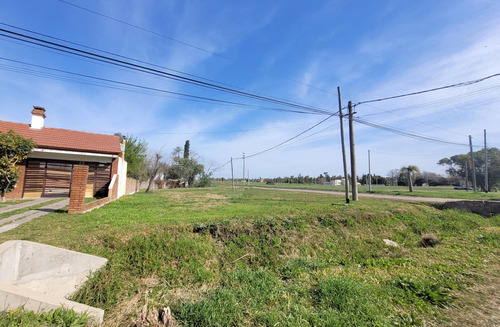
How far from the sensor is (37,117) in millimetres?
12758

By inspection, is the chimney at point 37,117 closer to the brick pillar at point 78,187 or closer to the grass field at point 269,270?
the brick pillar at point 78,187

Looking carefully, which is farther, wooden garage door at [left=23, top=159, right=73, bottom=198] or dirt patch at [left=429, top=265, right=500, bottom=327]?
wooden garage door at [left=23, top=159, right=73, bottom=198]

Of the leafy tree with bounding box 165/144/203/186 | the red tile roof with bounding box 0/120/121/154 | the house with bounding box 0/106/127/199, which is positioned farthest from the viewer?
the leafy tree with bounding box 165/144/203/186

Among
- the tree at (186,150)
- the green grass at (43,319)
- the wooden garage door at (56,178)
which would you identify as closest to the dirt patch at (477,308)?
the green grass at (43,319)

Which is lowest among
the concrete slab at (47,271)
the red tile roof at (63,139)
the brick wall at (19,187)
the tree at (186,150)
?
the concrete slab at (47,271)

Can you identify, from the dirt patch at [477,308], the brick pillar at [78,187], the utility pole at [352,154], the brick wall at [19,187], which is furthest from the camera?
the utility pole at [352,154]

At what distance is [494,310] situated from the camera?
293 centimetres

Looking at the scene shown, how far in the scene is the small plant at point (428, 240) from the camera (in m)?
6.94

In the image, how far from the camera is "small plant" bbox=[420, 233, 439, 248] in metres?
6.94

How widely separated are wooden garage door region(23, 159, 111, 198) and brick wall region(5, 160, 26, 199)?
0.16 metres

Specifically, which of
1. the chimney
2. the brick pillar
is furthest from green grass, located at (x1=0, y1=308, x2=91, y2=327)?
the chimney

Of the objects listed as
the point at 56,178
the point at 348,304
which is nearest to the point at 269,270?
the point at 348,304

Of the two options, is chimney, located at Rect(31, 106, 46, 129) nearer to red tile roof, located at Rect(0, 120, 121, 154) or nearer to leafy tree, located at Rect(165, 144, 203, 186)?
red tile roof, located at Rect(0, 120, 121, 154)

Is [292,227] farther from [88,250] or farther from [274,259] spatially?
[88,250]
